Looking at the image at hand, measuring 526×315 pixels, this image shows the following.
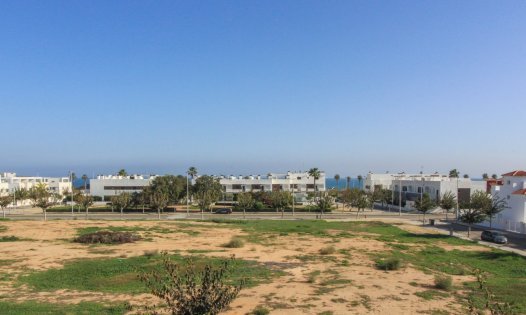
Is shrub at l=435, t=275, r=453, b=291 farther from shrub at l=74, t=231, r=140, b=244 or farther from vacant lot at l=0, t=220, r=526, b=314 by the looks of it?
shrub at l=74, t=231, r=140, b=244

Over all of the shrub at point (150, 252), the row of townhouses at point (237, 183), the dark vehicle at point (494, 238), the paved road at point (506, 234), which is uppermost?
the row of townhouses at point (237, 183)

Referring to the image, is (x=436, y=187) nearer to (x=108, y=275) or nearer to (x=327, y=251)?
(x=327, y=251)

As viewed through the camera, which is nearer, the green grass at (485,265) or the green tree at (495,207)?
the green grass at (485,265)

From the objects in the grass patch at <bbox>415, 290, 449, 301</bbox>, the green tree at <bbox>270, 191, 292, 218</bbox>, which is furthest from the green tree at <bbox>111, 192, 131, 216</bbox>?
the grass patch at <bbox>415, 290, 449, 301</bbox>

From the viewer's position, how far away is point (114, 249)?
34.5 metres

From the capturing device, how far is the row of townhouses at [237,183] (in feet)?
363

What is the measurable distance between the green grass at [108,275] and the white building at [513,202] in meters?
47.1

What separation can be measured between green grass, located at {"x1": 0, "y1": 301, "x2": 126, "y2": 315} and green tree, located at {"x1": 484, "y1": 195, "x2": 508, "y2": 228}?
55324mm

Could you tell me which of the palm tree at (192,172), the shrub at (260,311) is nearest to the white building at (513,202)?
the shrub at (260,311)

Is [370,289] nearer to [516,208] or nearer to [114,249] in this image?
[114,249]

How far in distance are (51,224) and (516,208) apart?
6571 cm

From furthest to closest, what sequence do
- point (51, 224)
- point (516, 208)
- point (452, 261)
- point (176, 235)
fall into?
point (516, 208), point (51, 224), point (176, 235), point (452, 261)

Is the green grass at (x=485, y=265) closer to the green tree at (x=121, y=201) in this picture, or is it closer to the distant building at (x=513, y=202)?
the distant building at (x=513, y=202)

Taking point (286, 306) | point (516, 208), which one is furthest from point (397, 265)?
point (516, 208)
